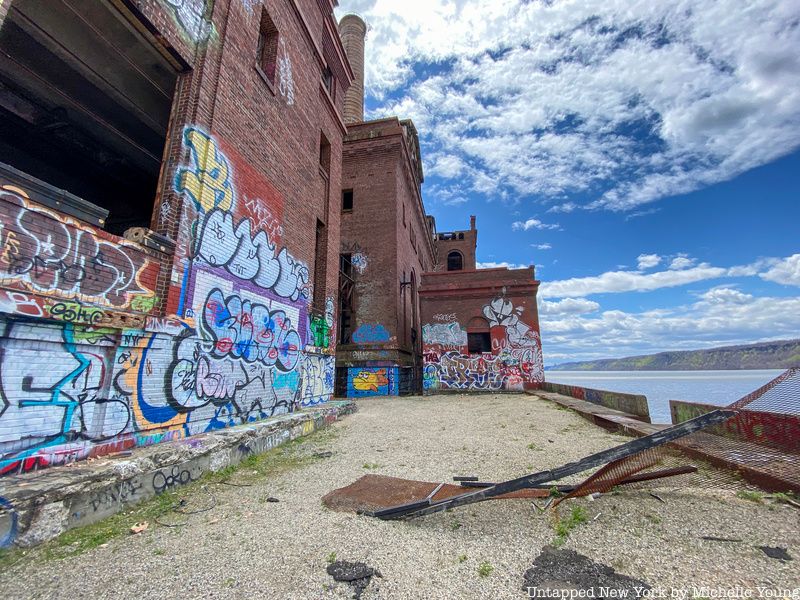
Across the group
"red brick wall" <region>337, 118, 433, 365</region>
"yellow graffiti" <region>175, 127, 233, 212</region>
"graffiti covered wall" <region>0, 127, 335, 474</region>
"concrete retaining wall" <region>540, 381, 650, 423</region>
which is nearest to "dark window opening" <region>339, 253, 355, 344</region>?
"red brick wall" <region>337, 118, 433, 365</region>

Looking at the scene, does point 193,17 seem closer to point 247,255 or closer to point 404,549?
point 247,255

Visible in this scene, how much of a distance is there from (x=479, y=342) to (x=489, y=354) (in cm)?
115

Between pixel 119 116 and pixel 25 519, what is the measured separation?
8035mm

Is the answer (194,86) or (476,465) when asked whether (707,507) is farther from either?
(194,86)

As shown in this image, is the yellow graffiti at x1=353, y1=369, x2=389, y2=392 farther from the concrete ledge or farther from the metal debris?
the metal debris

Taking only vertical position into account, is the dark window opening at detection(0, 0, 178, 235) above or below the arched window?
below

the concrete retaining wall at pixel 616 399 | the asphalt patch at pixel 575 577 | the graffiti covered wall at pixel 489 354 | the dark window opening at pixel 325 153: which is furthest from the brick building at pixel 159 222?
the graffiti covered wall at pixel 489 354

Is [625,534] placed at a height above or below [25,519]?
below

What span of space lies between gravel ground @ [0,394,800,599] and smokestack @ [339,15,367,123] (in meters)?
23.4

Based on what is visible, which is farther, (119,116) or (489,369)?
A: (489,369)

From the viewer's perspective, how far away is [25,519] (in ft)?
8.66

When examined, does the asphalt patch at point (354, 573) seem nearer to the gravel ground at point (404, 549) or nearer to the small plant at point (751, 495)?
the gravel ground at point (404, 549)

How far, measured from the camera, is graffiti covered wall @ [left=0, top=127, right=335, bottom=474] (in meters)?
3.32

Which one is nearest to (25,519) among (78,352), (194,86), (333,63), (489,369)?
(78,352)
